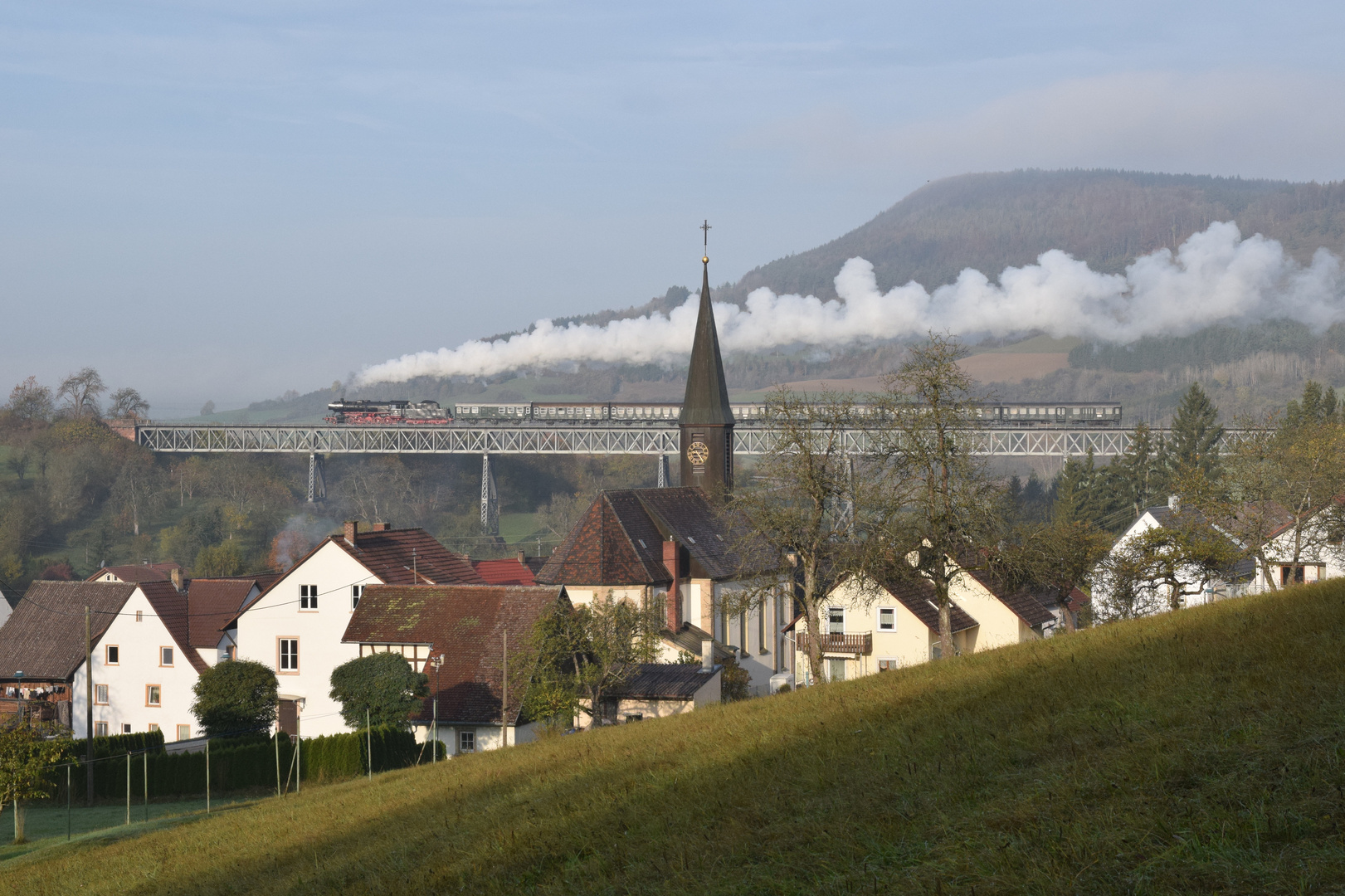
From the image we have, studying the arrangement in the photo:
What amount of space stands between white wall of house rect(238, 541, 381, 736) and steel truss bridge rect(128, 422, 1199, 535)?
89643 millimetres

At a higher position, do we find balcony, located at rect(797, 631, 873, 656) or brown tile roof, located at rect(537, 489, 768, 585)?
brown tile roof, located at rect(537, 489, 768, 585)

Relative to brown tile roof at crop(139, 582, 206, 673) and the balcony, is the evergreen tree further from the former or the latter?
brown tile roof at crop(139, 582, 206, 673)

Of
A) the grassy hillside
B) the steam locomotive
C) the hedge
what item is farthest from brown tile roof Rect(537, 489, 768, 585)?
the steam locomotive

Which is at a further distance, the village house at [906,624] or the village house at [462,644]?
the village house at [906,624]

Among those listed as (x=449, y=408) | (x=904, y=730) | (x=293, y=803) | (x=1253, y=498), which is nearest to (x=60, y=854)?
(x=293, y=803)

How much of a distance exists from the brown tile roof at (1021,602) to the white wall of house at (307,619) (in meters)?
25.5

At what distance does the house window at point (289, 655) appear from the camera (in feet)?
162

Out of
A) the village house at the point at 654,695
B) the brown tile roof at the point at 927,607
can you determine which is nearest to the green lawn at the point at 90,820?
the village house at the point at 654,695

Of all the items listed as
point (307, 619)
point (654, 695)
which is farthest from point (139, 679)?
point (654, 695)

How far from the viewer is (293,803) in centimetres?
2461

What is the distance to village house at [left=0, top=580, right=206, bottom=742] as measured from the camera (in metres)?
53.8

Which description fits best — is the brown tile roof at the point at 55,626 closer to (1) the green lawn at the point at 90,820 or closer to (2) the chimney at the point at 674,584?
(1) the green lawn at the point at 90,820

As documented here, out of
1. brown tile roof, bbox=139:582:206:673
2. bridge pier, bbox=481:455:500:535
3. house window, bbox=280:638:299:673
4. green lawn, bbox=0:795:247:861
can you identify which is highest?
bridge pier, bbox=481:455:500:535

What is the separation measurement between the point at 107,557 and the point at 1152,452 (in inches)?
4111
